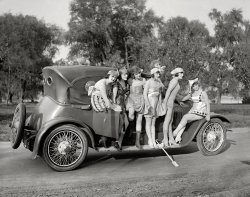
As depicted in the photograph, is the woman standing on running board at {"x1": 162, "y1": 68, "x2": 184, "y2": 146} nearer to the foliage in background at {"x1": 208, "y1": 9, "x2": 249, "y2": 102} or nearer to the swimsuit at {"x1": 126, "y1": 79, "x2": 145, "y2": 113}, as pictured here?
the swimsuit at {"x1": 126, "y1": 79, "x2": 145, "y2": 113}

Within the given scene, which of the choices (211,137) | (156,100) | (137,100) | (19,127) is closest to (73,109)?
(19,127)

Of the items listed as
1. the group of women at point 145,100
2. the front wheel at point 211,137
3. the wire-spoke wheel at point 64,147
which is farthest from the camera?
the front wheel at point 211,137

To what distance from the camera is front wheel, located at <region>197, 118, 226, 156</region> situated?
777 centimetres

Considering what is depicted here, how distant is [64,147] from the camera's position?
6406 mm

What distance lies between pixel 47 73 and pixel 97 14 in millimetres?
35250

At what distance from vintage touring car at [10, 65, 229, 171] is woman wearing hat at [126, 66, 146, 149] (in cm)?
25

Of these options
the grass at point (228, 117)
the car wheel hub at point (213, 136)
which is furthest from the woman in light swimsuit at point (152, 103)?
the grass at point (228, 117)

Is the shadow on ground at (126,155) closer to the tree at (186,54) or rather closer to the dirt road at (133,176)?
the dirt road at (133,176)

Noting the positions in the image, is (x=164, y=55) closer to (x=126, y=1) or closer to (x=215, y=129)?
(x=215, y=129)

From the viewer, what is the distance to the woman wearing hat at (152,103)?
23.8ft

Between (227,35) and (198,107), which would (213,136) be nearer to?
(198,107)

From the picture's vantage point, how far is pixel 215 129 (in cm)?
794

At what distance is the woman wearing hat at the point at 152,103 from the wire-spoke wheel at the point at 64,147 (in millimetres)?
1353

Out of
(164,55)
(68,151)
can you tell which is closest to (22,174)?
(68,151)
